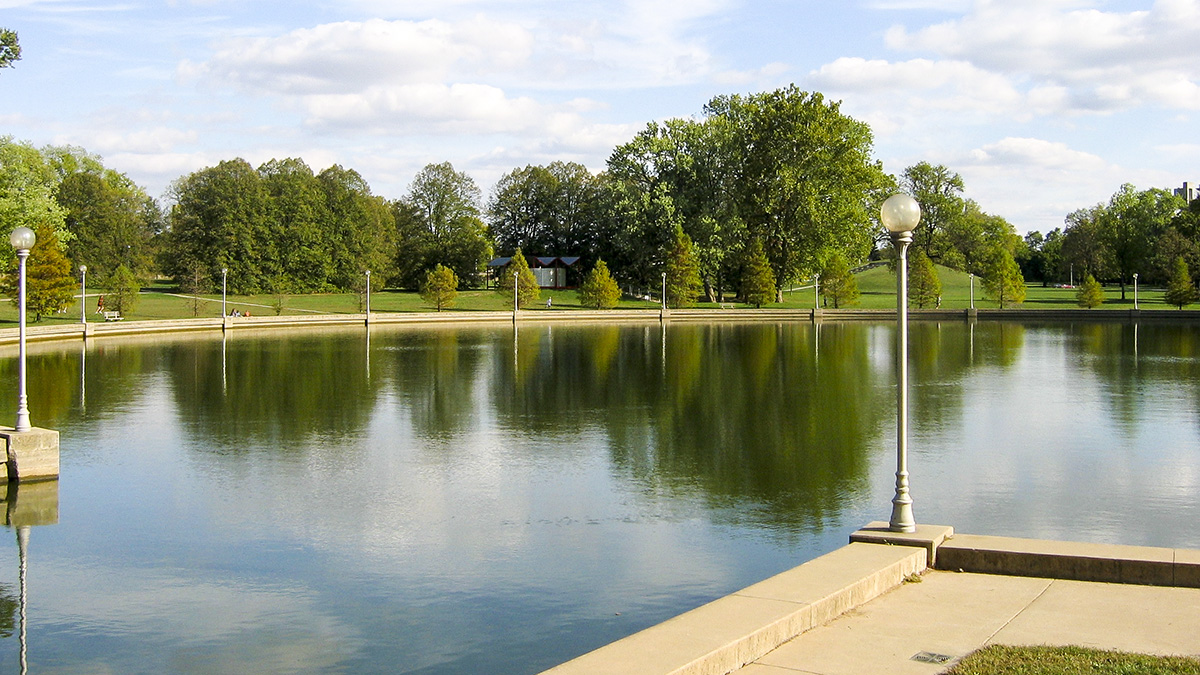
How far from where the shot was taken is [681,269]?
8250 centimetres

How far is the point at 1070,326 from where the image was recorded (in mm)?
68625

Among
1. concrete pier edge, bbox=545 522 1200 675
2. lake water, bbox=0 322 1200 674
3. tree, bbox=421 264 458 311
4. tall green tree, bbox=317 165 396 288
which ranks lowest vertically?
lake water, bbox=0 322 1200 674

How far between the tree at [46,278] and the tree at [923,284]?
199ft

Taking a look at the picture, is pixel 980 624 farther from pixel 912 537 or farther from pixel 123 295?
pixel 123 295

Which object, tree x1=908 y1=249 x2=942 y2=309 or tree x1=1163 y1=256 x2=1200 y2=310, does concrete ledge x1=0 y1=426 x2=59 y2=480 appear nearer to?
tree x1=908 y1=249 x2=942 y2=309

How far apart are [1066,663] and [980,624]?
1094 millimetres

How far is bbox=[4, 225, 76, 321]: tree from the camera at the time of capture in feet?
193

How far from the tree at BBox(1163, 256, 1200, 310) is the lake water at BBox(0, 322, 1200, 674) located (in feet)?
184

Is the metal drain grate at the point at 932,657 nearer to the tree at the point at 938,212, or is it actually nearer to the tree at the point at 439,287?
the tree at the point at 439,287

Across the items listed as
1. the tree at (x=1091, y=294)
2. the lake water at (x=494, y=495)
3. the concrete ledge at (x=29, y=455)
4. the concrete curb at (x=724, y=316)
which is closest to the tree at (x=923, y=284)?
the concrete curb at (x=724, y=316)

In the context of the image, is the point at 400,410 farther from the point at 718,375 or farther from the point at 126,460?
the point at 718,375

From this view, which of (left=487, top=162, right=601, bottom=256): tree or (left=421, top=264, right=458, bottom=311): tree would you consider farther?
(left=487, top=162, right=601, bottom=256): tree

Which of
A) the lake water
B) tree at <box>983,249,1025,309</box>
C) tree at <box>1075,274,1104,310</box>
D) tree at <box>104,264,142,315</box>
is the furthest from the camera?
tree at <box>983,249,1025,309</box>

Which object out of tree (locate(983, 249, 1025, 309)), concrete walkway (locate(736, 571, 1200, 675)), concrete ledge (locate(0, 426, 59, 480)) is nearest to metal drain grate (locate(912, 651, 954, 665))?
concrete walkway (locate(736, 571, 1200, 675))
